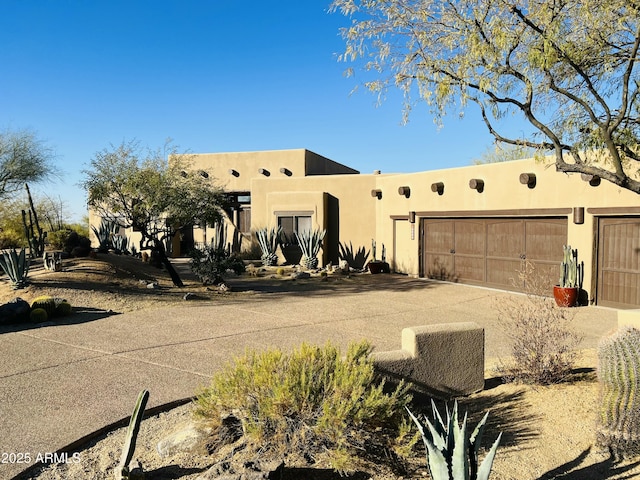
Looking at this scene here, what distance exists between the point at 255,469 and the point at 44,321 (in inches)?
318

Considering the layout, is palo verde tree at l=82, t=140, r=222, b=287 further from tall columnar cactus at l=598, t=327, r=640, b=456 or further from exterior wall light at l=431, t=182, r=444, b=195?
tall columnar cactus at l=598, t=327, r=640, b=456

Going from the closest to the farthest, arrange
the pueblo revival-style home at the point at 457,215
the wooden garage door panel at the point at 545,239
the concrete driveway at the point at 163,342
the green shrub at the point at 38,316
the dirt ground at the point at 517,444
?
the dirt ground at the point at 517,444, the concrete driveway at the point at 163,342, the green shrub at the point at 38,316, the pueblo revival-style home at the point at 457,215, the wooden garage door panel at the point at 545,239

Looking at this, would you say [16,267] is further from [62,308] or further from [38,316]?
[38,316]

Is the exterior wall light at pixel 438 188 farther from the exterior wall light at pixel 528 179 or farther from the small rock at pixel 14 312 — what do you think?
the small rock at pixel 14 312

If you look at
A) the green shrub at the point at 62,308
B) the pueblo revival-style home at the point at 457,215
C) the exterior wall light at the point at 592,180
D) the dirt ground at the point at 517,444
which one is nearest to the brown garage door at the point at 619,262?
the pueblo revival-style home at the point at 457,215

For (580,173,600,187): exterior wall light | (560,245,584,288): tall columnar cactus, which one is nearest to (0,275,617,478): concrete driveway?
(560,245,584,288): tall columnar cactus

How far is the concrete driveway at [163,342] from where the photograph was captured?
5.12m

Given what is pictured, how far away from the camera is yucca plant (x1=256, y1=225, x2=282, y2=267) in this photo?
2167 cm

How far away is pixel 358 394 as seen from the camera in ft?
13.3

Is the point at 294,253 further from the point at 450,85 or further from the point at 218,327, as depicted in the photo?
the point at 450,85

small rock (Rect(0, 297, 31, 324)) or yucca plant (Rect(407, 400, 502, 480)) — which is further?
small rock (Rect(0, 297, 31, 324))

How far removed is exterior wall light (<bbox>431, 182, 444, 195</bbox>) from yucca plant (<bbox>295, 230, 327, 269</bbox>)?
5.75 m

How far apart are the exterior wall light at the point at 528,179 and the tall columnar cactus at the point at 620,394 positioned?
940cm

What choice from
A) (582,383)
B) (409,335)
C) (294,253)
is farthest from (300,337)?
(294,253)
